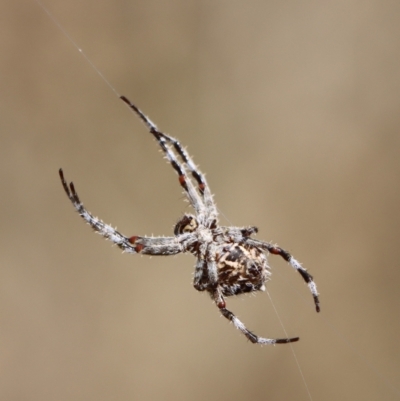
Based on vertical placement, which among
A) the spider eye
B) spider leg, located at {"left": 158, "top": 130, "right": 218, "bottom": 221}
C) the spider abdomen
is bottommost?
the spider abdomen

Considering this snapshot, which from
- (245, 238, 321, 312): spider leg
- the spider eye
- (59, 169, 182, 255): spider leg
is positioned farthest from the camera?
the spider eye

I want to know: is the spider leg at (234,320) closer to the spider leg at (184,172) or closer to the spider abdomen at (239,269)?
the spider abdomen at (239,269)

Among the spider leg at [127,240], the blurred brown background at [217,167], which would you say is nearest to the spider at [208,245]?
the spider leg at [127,240]

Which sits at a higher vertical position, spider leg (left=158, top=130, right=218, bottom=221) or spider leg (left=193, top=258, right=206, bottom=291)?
spider leg (left=158, top=130, right=218, bottom=221)

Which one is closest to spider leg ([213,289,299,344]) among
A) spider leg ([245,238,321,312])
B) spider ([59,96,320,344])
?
spider ([59,96,320,344])

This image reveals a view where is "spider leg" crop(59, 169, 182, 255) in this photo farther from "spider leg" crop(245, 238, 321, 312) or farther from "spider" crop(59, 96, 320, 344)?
"spider leg" crop(245, 238, 321, 312)

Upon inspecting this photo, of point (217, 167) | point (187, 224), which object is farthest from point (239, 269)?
point (217, 167)

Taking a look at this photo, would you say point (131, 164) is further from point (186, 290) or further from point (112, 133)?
point (186, 290)
